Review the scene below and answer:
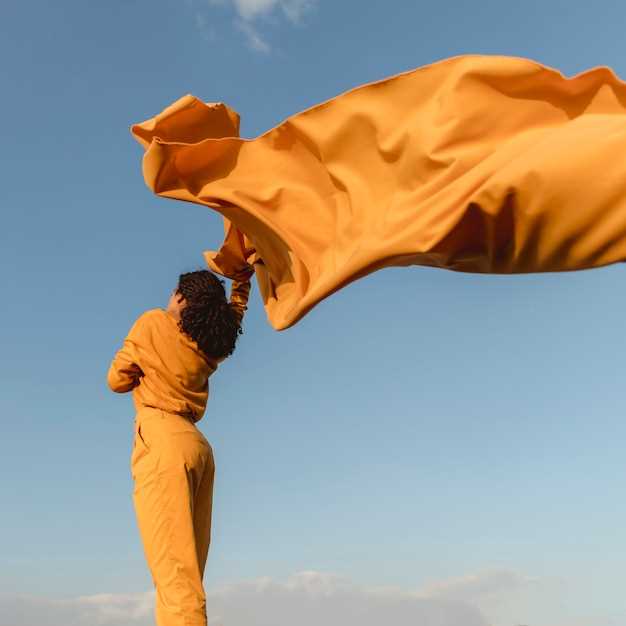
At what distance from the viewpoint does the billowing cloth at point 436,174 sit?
126 inches

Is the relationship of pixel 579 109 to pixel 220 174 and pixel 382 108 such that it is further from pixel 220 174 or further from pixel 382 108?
pixel 220 174

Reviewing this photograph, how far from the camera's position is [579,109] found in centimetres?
354

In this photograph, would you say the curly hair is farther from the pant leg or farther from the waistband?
the pant leg

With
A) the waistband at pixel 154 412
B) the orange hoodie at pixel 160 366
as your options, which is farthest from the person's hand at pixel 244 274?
the waistband at pixel 154 412

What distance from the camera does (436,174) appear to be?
11.6ft

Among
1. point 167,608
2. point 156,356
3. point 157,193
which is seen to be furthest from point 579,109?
point 167,608

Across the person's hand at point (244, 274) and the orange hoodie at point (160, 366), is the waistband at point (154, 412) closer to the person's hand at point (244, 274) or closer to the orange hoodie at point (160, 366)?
the orange hoodie at point (160, 366)

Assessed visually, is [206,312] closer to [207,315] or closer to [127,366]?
[207,315]

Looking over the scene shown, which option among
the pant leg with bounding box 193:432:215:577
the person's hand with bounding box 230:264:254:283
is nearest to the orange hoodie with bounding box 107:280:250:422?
the pant leg with bounding box 193:432:215:577

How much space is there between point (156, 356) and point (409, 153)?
1.66m

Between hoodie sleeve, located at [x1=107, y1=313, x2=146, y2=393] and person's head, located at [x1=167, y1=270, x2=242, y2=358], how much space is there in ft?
0.70

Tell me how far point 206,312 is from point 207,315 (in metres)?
0.02

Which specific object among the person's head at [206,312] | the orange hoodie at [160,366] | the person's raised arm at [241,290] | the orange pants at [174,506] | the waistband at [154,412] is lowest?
A: the orange pants at [174,506]

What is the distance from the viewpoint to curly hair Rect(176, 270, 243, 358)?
4535mm
